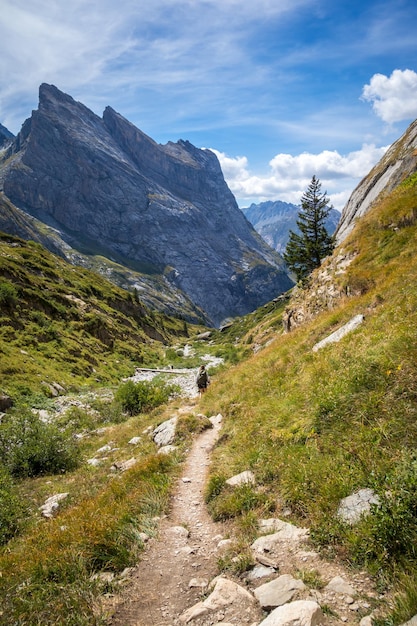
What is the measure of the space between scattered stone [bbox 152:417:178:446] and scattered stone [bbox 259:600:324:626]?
8.99 metres

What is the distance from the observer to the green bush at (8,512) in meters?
8.84

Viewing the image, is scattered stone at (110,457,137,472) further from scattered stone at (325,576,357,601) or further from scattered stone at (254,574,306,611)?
scattered stone at (325,576,357,601)

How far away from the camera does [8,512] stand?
9.39 m

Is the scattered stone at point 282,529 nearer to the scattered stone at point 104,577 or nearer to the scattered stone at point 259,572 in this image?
the scattered stone at point 259,572

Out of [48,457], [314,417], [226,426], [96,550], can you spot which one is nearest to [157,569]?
[96,550]

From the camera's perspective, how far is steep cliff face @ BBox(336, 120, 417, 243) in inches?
1725

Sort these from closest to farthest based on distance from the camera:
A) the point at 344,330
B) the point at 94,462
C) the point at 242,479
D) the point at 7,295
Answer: the point at 242,479, the point at 344,330, the point at 94,462, the point at 7,295

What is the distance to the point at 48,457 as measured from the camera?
13.8 meters

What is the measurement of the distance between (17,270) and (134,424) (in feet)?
104

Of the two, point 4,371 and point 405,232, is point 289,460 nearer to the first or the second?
point 405,232

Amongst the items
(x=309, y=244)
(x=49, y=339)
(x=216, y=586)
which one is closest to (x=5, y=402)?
(x=49, y=339)

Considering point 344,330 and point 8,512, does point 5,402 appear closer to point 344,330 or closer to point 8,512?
point 8,512

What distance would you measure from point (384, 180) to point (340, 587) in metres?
57.2

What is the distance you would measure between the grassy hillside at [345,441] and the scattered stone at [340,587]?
384mm
